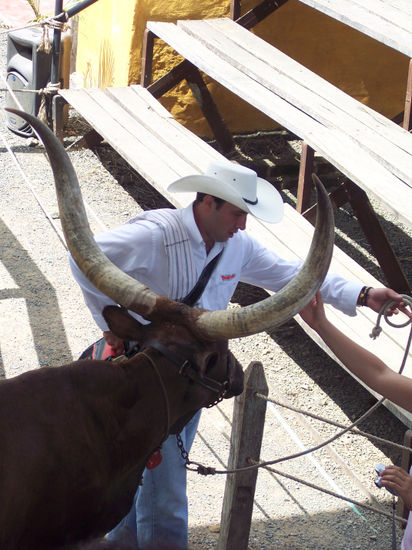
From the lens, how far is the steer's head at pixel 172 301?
8.75 feet

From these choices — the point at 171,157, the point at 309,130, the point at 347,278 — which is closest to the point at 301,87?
the point at 309,130

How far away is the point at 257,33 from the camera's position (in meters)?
8.50

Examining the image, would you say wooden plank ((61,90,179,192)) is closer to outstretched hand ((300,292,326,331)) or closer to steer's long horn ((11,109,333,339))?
outstretched hand ((300,292,326,331))

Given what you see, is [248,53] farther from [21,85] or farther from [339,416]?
[339,416]

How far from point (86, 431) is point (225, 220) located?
1.10 metres

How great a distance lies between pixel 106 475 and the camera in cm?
276

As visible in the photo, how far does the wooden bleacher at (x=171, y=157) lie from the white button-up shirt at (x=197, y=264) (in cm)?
103

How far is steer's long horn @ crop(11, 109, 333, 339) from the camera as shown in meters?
2.66

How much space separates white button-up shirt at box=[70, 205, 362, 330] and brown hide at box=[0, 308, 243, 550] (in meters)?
0.46

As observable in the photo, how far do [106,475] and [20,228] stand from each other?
14.8ft

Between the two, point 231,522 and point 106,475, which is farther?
point 231,522

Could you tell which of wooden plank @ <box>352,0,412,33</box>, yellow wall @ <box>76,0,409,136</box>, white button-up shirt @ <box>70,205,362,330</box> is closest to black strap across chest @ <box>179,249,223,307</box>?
white button-up shirt @ <box>70,205,362,330</box>

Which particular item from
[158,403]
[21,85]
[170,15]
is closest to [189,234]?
[158,403]

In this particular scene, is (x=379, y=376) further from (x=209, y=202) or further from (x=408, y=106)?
(x=408, y=106)
